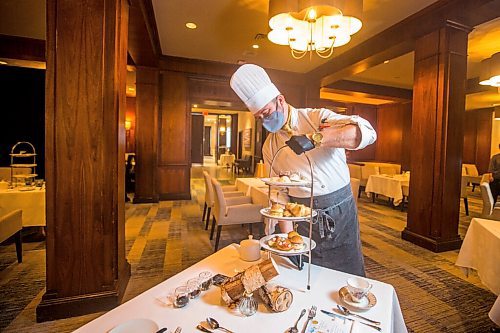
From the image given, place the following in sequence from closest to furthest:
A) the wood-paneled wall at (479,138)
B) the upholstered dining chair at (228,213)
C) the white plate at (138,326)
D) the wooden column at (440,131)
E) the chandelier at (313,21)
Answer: the white plate at (138,326) < the chandelier at (313,21) < the upholstered dining chair at (228,213) < the wooden column at (440,131) < the wood-paneled wall at (479,138)

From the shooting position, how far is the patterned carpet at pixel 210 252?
83.9 inches

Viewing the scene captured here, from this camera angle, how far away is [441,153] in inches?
138

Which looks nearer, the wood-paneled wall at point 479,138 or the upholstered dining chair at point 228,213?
the upholstered dining chair at point 228,213

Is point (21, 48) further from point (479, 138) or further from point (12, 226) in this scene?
point (479, 138)

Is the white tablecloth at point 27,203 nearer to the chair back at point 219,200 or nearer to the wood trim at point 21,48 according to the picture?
the chair back at point 219,200

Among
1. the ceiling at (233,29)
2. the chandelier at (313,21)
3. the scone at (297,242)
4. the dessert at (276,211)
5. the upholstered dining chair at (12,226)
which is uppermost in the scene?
the ceiling at (233,29)

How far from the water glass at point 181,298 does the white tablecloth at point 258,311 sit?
2 centimetres

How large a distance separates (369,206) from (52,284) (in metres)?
5.92

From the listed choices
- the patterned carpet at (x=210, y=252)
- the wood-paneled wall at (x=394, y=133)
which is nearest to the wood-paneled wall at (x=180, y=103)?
the patterned carpet at (x=210, y=252)

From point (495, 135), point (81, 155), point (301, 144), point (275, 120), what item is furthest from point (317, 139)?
point (495, 135)

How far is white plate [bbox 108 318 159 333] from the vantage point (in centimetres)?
87

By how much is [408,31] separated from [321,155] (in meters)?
3.60

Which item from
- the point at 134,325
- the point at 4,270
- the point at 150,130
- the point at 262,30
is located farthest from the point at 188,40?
the point at 134,325

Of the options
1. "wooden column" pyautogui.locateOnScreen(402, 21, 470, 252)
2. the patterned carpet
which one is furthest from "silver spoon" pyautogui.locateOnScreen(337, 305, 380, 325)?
"wooden column" pyautogui.locateOnScreen(402, 21, 470, 252)
